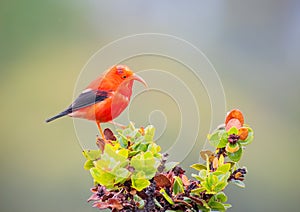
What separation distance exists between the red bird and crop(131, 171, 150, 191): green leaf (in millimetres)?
245

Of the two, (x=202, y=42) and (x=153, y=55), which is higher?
(x=202, y=42)

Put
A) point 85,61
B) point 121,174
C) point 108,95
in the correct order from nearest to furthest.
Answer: point 121,174
point 108,95
point 85,61

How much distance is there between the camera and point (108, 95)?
73 cm

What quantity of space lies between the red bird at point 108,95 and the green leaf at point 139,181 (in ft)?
0.80

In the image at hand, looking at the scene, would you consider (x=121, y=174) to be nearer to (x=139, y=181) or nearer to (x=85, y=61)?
(x=139, y=181)

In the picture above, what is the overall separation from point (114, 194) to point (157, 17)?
35.3 inches

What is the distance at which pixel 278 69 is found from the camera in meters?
1.28

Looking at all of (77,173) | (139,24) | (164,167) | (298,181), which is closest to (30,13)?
(139,24)

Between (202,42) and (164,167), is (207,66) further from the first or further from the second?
(202,42)

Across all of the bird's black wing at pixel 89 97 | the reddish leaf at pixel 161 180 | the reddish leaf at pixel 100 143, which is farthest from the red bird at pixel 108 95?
the reddish leaf at pixel 161 180

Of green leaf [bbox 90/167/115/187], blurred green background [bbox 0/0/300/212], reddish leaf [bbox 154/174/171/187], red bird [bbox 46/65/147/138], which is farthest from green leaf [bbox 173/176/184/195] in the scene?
blurred green background [bbox 0/0/300/212]

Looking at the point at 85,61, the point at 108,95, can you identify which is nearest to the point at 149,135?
the point at 108,95

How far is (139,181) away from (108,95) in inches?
11.6

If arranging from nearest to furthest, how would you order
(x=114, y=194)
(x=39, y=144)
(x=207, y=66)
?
1. (x=114, y=194)
2. (x=207, y=66)
3. (x=39, y=144)
